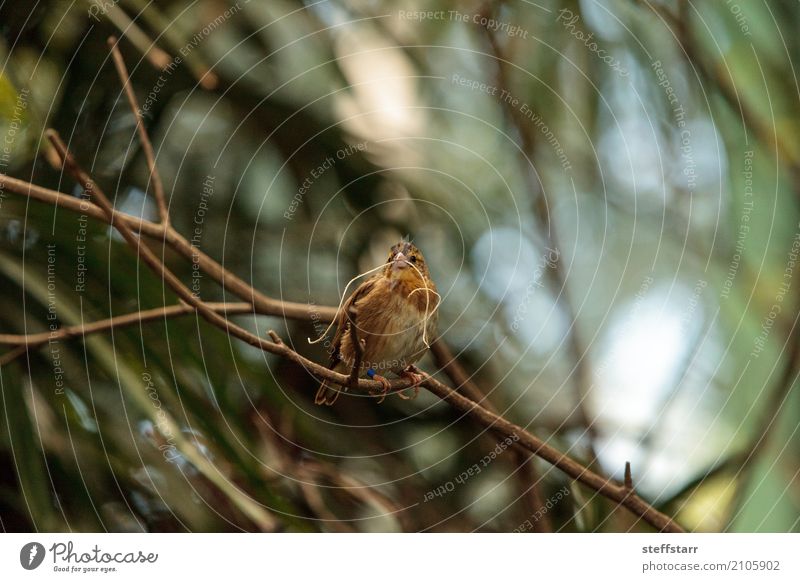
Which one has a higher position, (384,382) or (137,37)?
(137,37)

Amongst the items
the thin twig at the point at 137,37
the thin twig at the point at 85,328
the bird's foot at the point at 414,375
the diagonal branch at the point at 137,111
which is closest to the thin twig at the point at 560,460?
the bird's foot at the point at 414,375

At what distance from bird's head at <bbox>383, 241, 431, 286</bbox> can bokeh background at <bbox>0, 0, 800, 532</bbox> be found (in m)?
0.03

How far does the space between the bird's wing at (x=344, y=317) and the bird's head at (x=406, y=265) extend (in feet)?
0.11

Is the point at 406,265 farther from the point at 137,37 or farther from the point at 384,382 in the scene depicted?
the point at 137,37

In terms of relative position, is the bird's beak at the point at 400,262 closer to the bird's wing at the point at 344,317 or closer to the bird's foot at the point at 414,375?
the bird's wing at the point at 344,317

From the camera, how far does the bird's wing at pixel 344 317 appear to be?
1.37 metres

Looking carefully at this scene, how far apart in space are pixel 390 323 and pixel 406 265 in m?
0.10

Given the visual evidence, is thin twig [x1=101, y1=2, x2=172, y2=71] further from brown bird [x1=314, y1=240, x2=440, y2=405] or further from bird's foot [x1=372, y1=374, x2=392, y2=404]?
bird's foot [x1=372, y1=374, x2=392, y2=404]

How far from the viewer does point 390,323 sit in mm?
1397

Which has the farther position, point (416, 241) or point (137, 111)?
point (416, 241)

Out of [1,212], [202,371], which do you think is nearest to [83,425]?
[202,371]

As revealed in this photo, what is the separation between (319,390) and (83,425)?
1.21 feet

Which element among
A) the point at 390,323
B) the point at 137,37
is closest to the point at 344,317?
the point at 390,323
